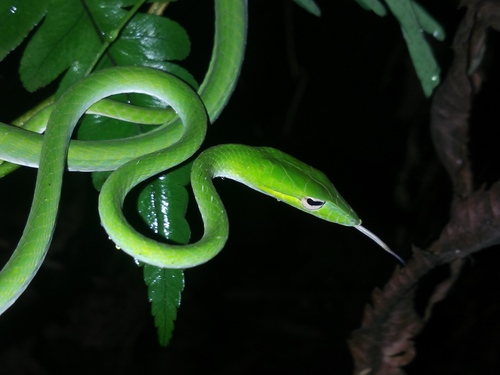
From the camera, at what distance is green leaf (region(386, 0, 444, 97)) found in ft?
7.14

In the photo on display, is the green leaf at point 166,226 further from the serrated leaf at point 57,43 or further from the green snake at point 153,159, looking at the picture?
the serrated leaf at point 57,43

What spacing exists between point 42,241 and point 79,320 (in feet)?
12.9

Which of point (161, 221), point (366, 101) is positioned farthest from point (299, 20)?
point (161, 221)

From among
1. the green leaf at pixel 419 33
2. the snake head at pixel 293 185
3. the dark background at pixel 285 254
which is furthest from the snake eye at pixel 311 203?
the dark background at pixel 285 254

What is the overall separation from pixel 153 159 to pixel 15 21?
2.32 ft

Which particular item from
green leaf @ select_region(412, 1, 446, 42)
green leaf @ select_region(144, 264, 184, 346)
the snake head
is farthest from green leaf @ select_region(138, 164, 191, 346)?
green leaf @ select_region(412, 1, 446, 42)

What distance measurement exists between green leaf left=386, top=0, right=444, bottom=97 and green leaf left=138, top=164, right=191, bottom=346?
0.96 meters

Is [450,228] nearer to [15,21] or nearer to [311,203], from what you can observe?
[311,203]

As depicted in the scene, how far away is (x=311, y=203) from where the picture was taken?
225 cm

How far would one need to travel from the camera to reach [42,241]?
184 centimetres

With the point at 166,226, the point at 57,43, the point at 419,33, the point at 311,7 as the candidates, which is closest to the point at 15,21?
the point at 57,43

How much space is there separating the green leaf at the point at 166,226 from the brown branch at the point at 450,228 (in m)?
0.90

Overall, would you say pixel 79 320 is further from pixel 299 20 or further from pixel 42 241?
pixel 42 241

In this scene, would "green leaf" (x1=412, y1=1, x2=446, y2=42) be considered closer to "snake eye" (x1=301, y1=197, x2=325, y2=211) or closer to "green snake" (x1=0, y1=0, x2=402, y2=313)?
"green snake" (x1=0, y1=0, x2=402, y2=313)
